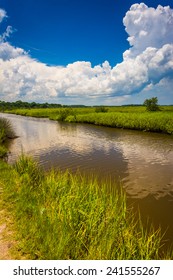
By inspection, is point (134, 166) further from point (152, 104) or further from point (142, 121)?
point (152, 104)

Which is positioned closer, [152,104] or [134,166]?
[134,166]

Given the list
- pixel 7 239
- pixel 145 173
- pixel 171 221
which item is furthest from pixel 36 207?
pixel 145 173

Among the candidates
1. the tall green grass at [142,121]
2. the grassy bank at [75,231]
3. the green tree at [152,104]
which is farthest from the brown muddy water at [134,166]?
the green tree at [152,104]

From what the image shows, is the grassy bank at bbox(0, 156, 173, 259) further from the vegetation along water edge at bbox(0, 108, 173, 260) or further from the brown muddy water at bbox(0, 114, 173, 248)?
the brown muddy water at bbox(0, 114, 173, 248)

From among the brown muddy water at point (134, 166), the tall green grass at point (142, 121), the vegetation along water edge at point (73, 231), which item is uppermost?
the tall green grass at point (142, 121)

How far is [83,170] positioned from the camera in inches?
554

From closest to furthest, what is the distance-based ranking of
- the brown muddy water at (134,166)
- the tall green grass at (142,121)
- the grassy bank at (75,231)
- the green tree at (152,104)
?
the grassy bank at (75,231)
the brown muddy water at (134,166)
the tall green grass at (142,121)
the green tree at (152,104)

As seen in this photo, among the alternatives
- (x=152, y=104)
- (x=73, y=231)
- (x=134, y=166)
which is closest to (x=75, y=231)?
(x=73, y=231)

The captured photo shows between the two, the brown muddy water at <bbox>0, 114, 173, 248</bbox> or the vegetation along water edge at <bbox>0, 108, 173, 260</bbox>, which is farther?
the brown muddy water at <bbox>0, 114, 173, 248</bbox>

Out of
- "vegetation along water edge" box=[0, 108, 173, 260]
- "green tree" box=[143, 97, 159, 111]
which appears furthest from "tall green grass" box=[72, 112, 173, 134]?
"vegetation along water edge" box=[0, 108, 173, 260]

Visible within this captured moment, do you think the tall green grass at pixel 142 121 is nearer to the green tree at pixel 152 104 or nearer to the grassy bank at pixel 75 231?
the green tree at pixel 152 104

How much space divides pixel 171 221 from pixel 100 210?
11.2 feet
